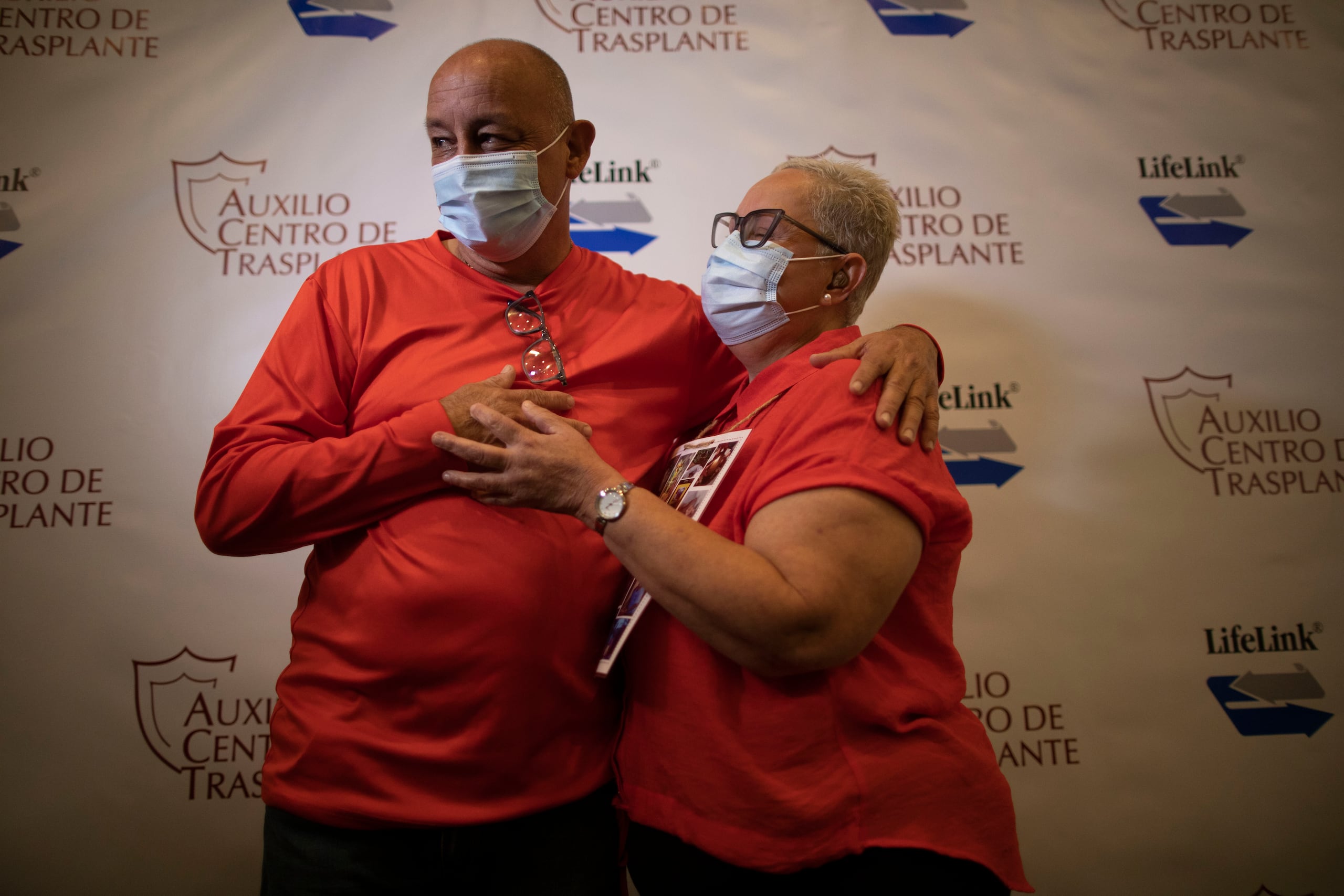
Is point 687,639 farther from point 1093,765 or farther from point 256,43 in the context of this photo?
point 256,43

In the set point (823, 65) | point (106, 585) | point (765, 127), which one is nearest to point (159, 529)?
point (106, 585)

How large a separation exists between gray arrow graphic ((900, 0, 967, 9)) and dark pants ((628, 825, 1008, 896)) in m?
2.17

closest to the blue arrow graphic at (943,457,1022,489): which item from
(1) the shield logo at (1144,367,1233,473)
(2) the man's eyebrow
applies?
(1) the shield logo at (1144,367,1233,473)

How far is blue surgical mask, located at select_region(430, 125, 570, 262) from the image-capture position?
4.31 feet

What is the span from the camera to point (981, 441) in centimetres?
202

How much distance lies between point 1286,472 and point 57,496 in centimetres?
316

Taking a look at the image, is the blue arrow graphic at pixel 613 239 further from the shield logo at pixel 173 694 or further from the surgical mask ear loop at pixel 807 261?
the shield logo at pixel 173 694

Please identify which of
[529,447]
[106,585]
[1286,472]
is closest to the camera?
[529,447]

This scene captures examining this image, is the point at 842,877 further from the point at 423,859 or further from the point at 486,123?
Answer: the point at 486,123

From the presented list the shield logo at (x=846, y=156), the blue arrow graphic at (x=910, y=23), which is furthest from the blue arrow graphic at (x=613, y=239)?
the blue arrow graphic at (x=910, y=23)

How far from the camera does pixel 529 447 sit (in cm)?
109

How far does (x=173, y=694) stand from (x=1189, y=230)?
2.92 metres

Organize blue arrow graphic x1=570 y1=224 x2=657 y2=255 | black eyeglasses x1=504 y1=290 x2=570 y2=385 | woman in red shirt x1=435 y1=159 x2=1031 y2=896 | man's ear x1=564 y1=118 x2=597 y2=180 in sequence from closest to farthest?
woman in red shirt x1=435 y1=159 x2=1031 y2=896 → black eyeglasses x1=504 y1=290 x2=570 y2=385 → man's ear x1=564 y1=118 x2=597 y2=180 → blue arrow graphic x1=570 y1=224 x2=657 y2=255

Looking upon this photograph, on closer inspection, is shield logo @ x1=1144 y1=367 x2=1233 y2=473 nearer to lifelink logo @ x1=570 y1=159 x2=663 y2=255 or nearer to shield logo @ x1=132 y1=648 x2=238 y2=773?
lifelink logo @ x1=570 y1=159 x2=663 y2=255
